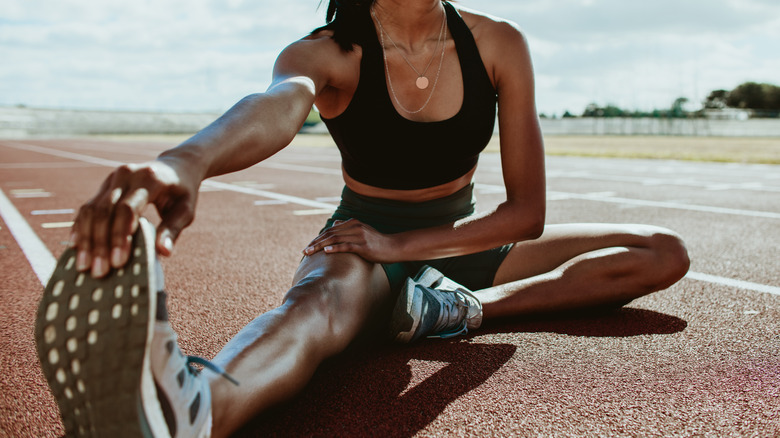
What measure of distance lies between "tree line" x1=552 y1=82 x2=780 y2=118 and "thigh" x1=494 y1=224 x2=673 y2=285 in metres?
45.4

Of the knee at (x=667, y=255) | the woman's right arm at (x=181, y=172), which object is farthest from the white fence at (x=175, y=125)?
the woman's right arm at (x=181, y=172)

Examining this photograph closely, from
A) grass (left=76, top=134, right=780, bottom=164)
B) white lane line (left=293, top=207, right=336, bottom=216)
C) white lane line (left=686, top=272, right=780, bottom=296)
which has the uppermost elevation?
white lane line (left=293, top=207, right=336, bottom=216)

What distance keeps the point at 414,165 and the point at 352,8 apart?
0.58m

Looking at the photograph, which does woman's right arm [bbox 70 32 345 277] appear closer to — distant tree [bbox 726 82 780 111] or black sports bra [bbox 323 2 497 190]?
black sports bra [bbox 323 2 497 190]

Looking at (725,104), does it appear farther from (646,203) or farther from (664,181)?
(646,203)

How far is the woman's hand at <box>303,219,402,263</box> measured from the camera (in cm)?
200

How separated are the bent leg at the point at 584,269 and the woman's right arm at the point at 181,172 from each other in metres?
1.12

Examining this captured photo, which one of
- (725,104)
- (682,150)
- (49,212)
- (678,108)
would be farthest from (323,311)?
(725,104)

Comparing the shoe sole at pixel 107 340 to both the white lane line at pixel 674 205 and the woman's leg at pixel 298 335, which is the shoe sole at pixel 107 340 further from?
the white lane line at pixel 674 205

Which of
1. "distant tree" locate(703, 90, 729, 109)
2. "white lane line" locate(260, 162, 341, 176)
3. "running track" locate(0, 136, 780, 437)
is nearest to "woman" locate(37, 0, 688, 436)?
"running track" locate(0, 136, 780, 437)

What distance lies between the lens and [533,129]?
2.16m

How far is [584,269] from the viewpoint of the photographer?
2430 millimetres

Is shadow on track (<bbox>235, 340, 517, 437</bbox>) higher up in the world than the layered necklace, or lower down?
lower down

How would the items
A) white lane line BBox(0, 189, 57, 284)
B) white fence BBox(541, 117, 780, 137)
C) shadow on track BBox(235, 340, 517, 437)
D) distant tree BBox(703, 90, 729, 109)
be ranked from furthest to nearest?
distant tree BBox(703, 90, 729, 109) < white fence BBox(541, 117, 780, 137) < white lane line BBox(0, 189, 57, 284) < shadow on track BBox(235, 340, 517, 437)
